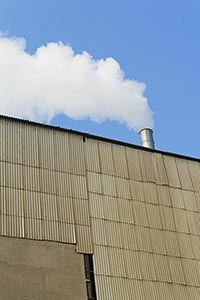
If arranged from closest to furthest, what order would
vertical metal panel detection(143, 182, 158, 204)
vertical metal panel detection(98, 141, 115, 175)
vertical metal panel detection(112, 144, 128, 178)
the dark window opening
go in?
the dark window opening < vertical metal panel detection(98, 141, 115, 175) < vertical metal panel detection(112, 144, 128, 178) < vertical metal panel detection(143, 182, 158, 204)

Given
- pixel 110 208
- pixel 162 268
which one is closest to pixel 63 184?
pixel 110 208

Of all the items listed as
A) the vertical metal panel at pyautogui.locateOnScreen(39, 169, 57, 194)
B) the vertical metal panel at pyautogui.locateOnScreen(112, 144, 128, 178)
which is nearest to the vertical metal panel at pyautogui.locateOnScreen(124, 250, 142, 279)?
the vertical metal panel at pyautogui.locateOnScreen(112, 144, 128, 178)

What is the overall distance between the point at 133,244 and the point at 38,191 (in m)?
5.95

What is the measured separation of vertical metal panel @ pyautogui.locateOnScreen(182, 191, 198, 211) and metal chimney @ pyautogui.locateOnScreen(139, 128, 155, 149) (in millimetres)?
5536

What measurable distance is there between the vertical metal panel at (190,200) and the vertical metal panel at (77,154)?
7018 mm

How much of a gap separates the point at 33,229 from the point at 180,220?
969 centimetres

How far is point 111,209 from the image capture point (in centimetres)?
3073

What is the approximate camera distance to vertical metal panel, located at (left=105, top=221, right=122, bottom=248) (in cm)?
2969

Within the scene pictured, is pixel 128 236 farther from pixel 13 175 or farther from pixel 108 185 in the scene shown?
pixel 13 175

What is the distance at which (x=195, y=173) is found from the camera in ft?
118

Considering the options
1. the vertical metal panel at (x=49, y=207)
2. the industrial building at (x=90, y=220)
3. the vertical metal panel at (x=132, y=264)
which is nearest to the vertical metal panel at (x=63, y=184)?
the industrial building at (x=90, y=220)

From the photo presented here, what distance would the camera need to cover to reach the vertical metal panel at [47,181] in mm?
29094

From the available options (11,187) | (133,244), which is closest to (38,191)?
(11,187)

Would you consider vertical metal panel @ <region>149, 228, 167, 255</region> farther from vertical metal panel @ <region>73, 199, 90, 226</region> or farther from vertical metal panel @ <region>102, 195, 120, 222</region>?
vertical metal panel @ <region>73, 199, 90, 226</region>
